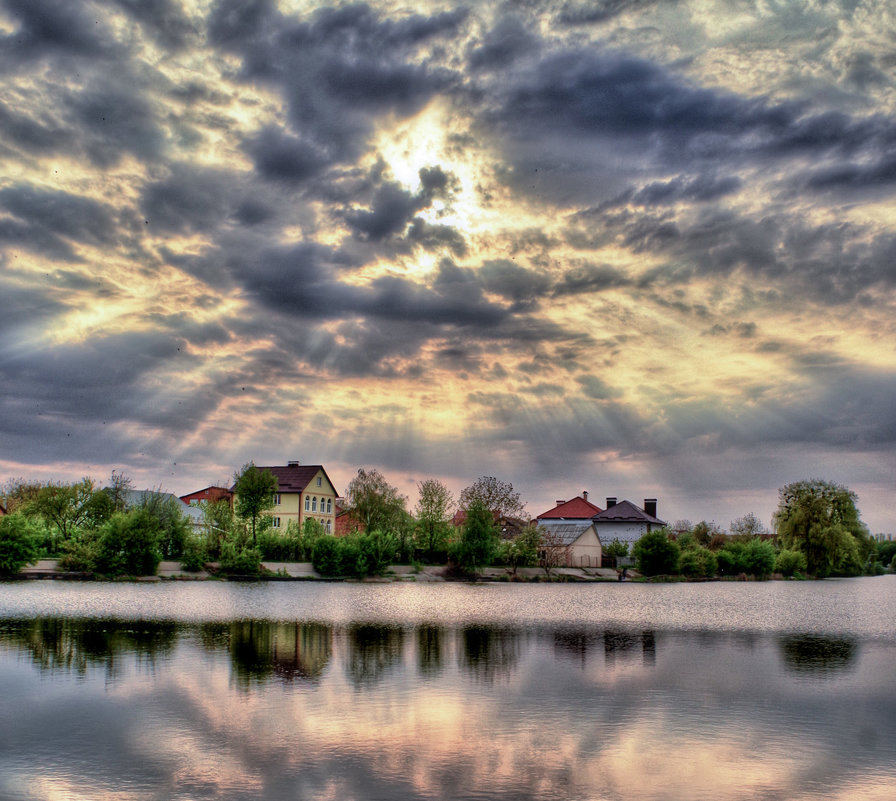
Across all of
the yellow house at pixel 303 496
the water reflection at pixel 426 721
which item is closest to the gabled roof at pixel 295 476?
the yellow house at pixel 303 496

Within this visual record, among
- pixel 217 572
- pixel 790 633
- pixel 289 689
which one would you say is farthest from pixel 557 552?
pixel 289 689

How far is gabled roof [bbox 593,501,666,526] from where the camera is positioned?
104 meters

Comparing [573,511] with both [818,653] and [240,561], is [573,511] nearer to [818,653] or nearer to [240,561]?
[240,561]

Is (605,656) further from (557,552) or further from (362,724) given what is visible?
(557,552)

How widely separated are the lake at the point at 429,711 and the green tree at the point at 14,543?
22499 millimetres

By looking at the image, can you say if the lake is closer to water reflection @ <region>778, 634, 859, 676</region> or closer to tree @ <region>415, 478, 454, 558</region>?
water reflection @ <region>778, 634, 859, 676</region>

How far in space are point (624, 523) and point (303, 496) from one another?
1637 inches

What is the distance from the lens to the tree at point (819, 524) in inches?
3802

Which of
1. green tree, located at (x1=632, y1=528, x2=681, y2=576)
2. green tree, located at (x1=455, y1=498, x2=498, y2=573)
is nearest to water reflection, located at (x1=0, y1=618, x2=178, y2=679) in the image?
green tree, located at (x1=455, y1=498, x2=498, y2=573)

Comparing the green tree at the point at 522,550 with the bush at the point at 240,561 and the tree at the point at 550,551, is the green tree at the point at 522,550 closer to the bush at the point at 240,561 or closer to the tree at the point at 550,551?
the tree at the point at 550,551

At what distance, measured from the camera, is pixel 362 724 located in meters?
12.9

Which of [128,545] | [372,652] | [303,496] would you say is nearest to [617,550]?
[303,496]

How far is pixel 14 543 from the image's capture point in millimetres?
48688

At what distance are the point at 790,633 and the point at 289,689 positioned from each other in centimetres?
2210
